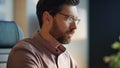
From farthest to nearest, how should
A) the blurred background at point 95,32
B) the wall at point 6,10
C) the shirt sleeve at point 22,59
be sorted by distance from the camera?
the blurred background at point 95,32 < the wall at point 6,10 < the shirt sleeve at point 22,59

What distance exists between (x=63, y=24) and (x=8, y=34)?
32 centimetres

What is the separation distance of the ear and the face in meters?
0.02

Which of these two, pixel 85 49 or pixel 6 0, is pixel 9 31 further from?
pixel 85 49

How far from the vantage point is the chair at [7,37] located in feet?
4.56

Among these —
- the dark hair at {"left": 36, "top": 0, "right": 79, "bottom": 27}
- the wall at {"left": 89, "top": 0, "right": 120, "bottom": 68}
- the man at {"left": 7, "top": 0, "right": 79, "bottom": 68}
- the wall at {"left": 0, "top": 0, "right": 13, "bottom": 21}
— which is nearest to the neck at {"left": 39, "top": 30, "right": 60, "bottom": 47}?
the man at {"left": 7, "top": 0, "right": 79, "bottom": 68}

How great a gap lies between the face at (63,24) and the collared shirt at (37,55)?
5cm

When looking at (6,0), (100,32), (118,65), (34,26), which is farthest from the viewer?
(100,32)

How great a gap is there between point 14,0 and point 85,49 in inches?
57.6

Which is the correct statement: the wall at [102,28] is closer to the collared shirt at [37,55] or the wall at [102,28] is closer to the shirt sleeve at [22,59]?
the collared shirt at [37,55]

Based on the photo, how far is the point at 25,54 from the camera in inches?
46.8

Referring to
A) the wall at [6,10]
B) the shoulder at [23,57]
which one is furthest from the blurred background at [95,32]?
the shoulder at [23,57]

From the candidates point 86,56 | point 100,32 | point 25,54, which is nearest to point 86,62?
point 86,56

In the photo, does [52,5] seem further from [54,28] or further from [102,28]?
[102,28]

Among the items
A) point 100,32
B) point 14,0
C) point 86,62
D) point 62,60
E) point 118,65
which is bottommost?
point 86,62
